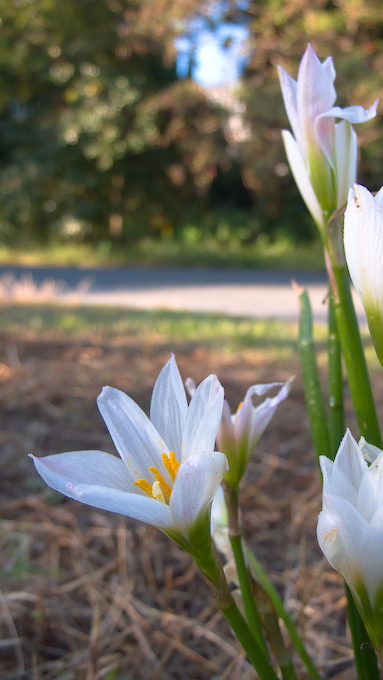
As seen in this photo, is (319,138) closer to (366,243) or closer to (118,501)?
(366,243)

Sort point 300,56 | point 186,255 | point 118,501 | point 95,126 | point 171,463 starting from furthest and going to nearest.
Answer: point 95,126 < point 186,255 < point 300,56 < point 171,463 < point 118,501

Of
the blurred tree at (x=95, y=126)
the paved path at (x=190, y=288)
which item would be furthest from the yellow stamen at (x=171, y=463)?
the blurred tree at (x=95, y=126)

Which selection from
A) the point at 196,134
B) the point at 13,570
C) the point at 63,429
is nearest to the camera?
the point at 13,570

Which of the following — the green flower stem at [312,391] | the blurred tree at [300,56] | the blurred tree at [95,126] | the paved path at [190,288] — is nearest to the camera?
the green flower stem at [312,391]

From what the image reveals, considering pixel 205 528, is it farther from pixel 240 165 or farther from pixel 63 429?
pixel 240 165

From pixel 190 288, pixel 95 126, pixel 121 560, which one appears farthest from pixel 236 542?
pixel 95 126

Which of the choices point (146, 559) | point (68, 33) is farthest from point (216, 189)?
point (146, 559)

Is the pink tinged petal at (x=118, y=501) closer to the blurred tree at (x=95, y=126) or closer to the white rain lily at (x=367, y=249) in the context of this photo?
the white rain lily at (x=367, y=249)
